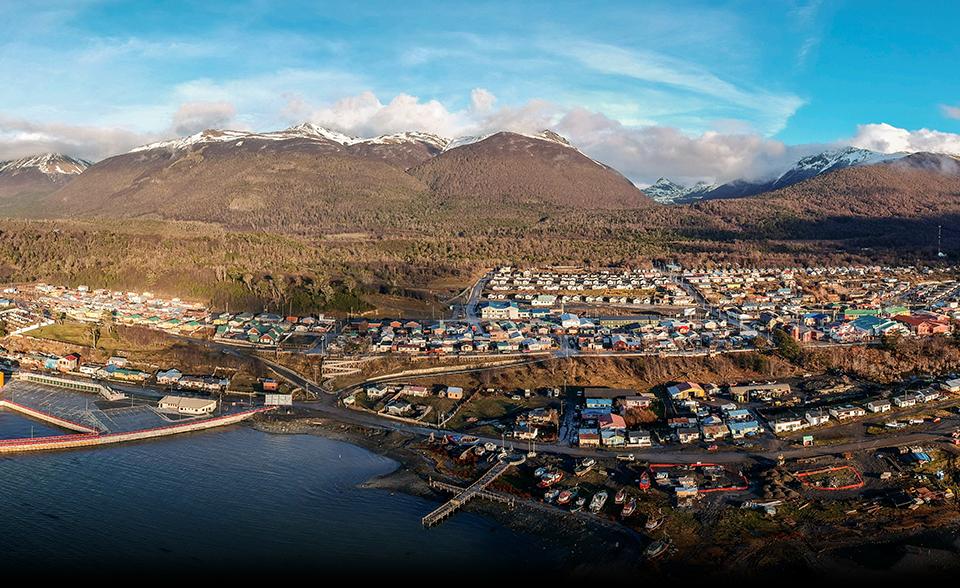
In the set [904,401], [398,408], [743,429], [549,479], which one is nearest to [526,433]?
[549,479]

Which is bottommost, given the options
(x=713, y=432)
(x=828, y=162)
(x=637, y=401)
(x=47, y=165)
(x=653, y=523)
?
(x=653, y=523)

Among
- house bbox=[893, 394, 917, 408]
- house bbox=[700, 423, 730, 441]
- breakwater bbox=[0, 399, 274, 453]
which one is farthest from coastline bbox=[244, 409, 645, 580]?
house bbox=[893, 394, 917, 408]

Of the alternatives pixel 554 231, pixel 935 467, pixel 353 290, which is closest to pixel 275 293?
pixel 353 290

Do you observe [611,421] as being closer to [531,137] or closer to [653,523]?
[653,523]

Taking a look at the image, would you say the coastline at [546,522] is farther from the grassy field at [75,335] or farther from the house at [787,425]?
the grassy field at [75,335]

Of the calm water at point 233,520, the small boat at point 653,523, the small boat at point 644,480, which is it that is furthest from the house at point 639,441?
the calm water at point 233,520

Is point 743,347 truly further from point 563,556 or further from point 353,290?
point 353,290
